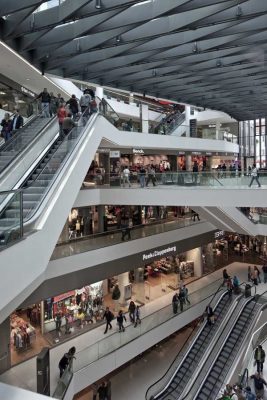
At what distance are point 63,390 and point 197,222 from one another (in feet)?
46.2

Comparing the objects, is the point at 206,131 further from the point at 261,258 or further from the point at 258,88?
the point at 261,258

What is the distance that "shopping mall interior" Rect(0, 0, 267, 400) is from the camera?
9.80m

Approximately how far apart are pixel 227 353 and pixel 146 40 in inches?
544

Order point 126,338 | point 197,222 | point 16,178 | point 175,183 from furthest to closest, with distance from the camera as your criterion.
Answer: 1. point 197,222
2. point 175,183
3. point 126,338
4. point 16,178

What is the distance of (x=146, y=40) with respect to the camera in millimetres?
12594

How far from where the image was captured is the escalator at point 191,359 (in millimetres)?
15805

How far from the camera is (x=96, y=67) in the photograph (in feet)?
53.3

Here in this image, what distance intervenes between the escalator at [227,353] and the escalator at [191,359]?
74cm

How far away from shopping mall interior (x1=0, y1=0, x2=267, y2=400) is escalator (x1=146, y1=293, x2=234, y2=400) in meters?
0.07

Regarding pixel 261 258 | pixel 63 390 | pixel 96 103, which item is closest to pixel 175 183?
pixel 96 103

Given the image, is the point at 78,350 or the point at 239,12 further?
the point at 78,350

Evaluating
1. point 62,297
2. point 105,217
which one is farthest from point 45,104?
point 105,217

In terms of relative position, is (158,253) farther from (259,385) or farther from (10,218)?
(10,218)

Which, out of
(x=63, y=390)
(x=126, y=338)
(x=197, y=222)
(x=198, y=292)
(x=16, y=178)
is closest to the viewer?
(x=16, y=178)
